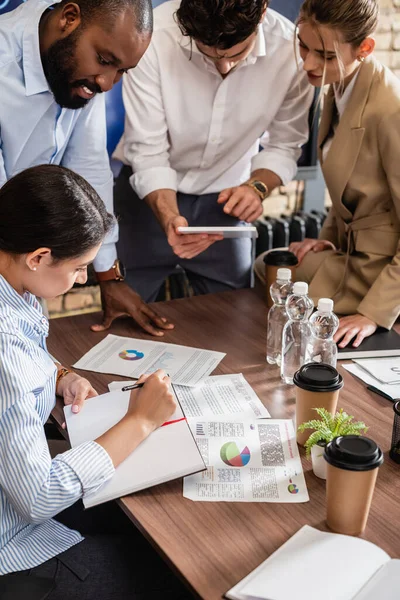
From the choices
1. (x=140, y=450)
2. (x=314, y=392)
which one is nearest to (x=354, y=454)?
(x=314, y=392)

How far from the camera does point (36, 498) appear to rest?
3.55ft

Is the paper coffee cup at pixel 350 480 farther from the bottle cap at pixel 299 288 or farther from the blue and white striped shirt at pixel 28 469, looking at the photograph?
the bottle cap at pixel 299 288

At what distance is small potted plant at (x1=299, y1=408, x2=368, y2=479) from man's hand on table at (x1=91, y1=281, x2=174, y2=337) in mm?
713

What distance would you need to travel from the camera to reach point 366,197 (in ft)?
6.09

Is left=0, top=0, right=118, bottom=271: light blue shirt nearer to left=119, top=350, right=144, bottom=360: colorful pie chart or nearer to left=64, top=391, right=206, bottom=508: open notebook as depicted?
left=119, top=350, right=144, bottom=360: colorful pie chart

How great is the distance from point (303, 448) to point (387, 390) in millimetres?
307

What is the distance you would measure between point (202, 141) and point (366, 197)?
2.25 ft

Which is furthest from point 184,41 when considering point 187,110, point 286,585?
point 286,585

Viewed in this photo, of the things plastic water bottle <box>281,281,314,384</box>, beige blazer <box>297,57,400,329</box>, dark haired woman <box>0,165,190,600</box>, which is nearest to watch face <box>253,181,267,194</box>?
beige blazer <box>297,57,400,329</box>

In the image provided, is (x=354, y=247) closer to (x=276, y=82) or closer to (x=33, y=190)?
(x=276, y=82)

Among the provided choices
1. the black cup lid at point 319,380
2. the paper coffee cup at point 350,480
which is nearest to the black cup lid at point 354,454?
the paper coffee cup at point 350,480

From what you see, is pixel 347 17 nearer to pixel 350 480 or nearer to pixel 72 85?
pixel 72 85

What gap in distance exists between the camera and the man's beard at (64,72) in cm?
160

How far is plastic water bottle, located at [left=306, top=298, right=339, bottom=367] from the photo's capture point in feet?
4.94
